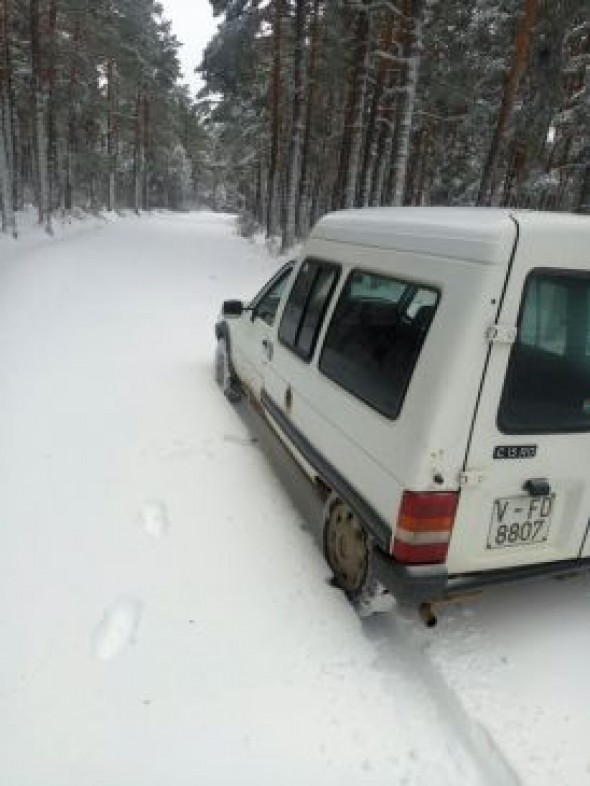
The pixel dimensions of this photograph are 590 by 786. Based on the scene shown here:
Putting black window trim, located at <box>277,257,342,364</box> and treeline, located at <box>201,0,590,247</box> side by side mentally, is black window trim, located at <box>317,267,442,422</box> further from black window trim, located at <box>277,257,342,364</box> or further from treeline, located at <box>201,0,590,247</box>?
treeline, located at <box>201,0,590,247</box>

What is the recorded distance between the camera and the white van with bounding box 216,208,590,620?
8.43 ft

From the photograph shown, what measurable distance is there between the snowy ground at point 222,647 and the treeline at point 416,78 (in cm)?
1081

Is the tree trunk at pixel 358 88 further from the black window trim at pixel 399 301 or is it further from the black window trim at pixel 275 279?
the black window trim at pixel 399 301

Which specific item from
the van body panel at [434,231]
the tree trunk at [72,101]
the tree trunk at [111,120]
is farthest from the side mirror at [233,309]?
the tree trunk at [111,120]

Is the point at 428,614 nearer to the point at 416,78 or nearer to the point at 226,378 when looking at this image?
the point at 226,378

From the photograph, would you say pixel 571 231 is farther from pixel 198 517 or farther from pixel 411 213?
pixel 198 517

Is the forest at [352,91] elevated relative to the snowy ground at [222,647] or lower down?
elevated

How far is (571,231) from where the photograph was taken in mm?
2598

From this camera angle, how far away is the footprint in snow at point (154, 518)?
4.03 m

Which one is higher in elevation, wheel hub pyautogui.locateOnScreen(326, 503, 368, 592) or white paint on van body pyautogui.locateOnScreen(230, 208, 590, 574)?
white paint on van body pyautogui.locateOnScreen(230, 208, 590, 574)

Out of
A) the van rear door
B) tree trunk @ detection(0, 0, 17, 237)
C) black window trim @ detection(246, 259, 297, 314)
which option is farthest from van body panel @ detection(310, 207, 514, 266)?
tree trunk @ detection(0, 0, 17, 237)

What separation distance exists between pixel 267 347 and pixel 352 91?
1591 centimetres

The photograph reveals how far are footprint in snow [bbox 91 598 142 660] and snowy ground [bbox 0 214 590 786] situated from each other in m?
0.01

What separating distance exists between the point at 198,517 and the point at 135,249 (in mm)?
16281
